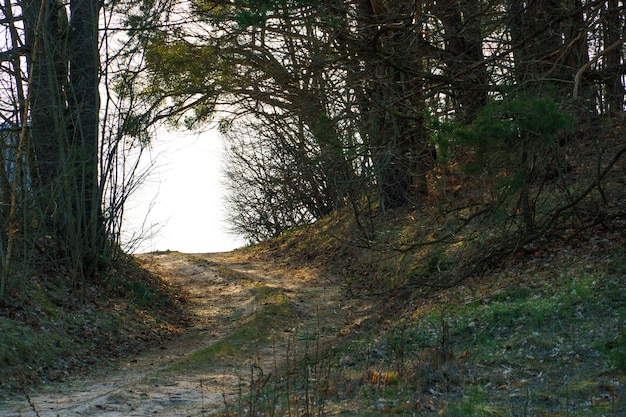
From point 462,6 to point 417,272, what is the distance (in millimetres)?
5492

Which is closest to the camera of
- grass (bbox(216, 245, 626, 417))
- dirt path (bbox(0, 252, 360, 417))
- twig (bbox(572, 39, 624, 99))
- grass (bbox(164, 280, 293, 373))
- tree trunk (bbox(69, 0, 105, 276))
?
grass (bbox(216, 245, 626, 417))

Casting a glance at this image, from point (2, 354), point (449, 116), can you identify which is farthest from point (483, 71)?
point (2, 354)

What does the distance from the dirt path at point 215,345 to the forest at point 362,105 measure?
69.7 inches

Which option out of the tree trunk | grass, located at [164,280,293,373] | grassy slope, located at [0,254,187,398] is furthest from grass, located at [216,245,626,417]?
the tree trunk

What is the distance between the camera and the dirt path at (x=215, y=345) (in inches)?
329

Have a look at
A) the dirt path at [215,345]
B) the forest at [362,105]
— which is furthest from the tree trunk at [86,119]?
the dirt path at [215,345]

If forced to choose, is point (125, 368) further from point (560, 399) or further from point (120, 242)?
point (560, 399)

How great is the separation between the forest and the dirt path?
1.77 m

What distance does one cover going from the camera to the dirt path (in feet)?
27.5

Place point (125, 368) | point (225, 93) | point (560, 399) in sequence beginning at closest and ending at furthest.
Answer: point (560, 399) < point (125, 368) < point (225, 93)

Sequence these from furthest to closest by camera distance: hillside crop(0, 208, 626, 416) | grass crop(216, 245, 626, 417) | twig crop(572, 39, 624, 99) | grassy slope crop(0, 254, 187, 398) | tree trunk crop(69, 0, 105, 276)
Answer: tree trunk crop(69, 0, 105, 276) < grassy slope crop(0, 254, 187, 398) < twig crop(572, 39, 624, 99) < hillside crop(0, 208, 626, 416) < grass crop(216, 245, 626, 417)

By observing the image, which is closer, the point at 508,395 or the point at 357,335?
the point at 508,395

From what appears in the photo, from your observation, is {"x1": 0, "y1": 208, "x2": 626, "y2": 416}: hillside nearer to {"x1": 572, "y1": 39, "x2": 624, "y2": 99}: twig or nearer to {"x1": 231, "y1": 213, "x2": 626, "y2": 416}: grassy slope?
{"x1": 231, "y1": 213, "x2": 626, "y2": 416}: grassy slope

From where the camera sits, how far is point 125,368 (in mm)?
11094
